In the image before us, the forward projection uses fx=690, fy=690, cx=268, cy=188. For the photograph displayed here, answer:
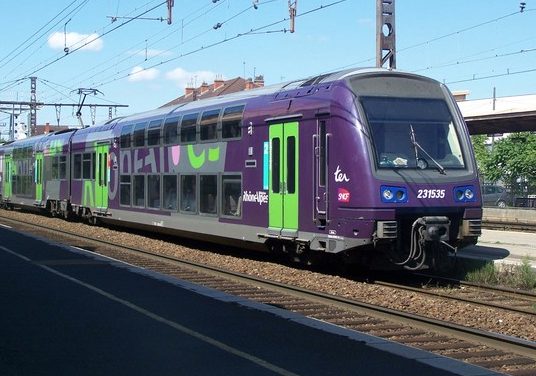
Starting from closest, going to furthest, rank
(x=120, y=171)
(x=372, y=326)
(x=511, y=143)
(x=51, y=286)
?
(x=372, y=326) → (x=51, y=286) → (x=120, y=171) → (x=511, y=143)

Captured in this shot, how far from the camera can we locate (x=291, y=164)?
12.6 metres

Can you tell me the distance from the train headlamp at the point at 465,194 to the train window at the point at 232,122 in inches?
186

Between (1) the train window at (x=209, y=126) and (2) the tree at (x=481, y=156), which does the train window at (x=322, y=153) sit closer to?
(1) the train window at (x=209, y=126)

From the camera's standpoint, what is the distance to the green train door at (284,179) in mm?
12508

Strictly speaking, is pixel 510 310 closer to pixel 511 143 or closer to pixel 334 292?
pixel 334 292

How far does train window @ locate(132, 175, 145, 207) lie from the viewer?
61.5 feet

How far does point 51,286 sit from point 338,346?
213 inches

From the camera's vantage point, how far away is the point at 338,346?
710 centimetres

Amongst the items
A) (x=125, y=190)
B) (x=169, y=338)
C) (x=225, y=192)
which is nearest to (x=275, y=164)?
(x=225, y=192)

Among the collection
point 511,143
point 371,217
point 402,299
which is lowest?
point 402,299

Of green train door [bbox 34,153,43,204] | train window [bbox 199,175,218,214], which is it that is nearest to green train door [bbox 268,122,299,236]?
train window [bbox 199,175,218,214]

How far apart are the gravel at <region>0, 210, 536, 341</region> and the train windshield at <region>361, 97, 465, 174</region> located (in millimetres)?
2140

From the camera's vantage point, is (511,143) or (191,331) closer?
(191,331)

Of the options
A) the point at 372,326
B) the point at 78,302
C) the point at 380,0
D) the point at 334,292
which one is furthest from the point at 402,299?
the point at 380,0
